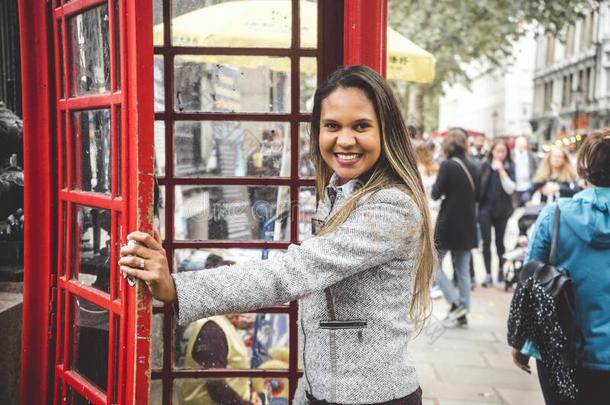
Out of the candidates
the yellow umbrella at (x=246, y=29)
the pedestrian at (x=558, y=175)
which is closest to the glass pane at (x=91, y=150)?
the yellow umbrella at (x=246, y=29)

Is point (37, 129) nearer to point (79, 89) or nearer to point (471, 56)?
point (79, 89)

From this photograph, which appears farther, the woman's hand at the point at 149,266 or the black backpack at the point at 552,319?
the black backpack at the point at 552,319

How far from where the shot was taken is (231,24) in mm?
3262

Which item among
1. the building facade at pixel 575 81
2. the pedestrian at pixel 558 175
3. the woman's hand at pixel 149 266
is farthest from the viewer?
the building facade at pixel 575 81

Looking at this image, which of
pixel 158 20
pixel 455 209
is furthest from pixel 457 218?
pixel 158 20

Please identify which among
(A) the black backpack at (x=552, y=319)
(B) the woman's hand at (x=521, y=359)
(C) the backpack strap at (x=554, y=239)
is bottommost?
(B) the woman's hand at (x=521, y=359)

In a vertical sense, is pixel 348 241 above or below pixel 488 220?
above

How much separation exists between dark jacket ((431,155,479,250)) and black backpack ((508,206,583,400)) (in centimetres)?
388

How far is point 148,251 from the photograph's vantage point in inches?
66.7

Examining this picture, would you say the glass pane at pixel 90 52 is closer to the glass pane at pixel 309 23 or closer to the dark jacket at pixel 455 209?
the glass pane at pixel 309 23

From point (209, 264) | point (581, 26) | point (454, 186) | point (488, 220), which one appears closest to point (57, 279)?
point (209, 264)

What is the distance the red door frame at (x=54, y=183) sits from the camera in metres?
1.83

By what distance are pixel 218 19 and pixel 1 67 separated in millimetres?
1292

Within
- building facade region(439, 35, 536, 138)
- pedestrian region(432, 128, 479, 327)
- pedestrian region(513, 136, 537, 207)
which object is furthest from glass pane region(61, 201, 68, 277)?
building facade region(439, 35, 536, 138)
